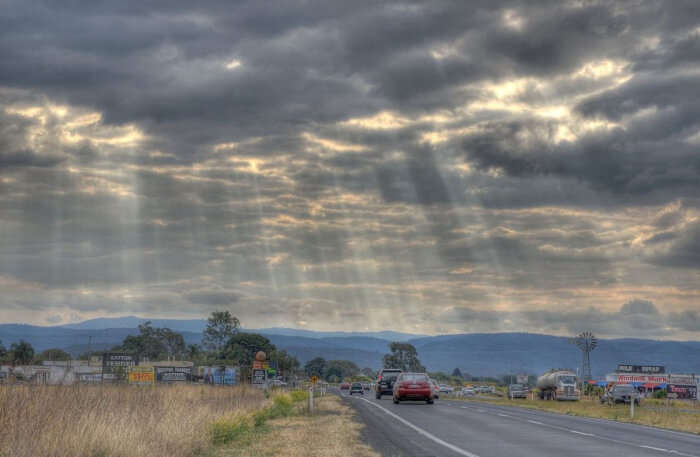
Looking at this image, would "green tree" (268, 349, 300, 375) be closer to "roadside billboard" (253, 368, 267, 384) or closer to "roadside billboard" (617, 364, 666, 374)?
"roadside billboard" (617, 364, 666, 374)

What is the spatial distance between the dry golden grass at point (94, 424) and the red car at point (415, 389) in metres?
21.3

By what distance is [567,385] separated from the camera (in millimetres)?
78250

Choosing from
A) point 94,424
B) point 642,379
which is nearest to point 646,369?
point 642,379

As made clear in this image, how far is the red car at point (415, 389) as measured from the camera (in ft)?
145

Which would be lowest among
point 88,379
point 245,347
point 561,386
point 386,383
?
point 561,386

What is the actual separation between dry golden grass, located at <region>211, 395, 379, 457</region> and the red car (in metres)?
14.3

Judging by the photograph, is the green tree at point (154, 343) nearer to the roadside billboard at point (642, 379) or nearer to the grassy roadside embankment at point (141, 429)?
the roadside billboard at point (642, 379)

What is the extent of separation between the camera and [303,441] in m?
21.6

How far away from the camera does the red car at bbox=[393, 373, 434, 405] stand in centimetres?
4416

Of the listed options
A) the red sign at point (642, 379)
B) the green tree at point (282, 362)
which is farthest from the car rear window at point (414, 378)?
the green tree at point (282, 362)

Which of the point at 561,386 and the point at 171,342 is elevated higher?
the point at 171,342

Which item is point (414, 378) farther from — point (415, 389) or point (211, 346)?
point (211, 346)

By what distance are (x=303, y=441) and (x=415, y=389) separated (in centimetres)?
2328

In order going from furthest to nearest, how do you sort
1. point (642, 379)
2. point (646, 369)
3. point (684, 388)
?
point (646, 369) → point (642, 379) → point (684, 388)
